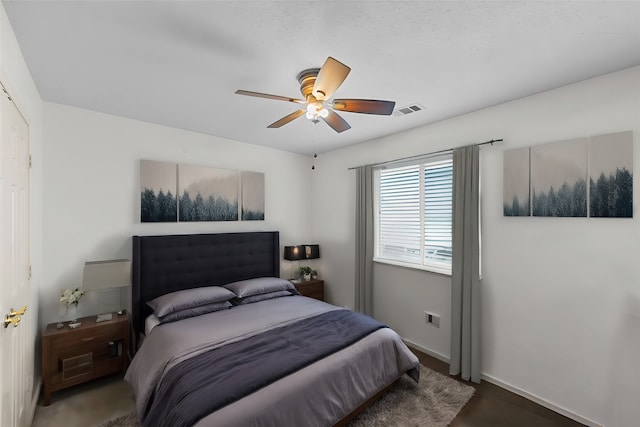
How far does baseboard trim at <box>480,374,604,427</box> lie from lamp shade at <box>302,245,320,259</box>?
8.31 ft

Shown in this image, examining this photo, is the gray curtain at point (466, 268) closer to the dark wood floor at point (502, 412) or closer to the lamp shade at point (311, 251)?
the dark wood floor at point (502, 412)

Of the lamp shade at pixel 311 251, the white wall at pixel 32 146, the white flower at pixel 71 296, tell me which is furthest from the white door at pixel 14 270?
the lamp shade at pixel 311 251

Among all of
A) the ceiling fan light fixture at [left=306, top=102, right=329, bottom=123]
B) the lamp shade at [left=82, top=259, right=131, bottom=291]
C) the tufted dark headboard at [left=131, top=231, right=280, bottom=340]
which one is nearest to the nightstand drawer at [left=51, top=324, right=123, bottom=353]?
the tufted dark headboard at [left=131, top=231, right=280, bottom=340]

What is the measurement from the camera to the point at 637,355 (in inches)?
77.0

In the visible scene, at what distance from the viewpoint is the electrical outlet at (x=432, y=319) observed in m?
3.15

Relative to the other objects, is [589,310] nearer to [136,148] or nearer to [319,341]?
[319,341]

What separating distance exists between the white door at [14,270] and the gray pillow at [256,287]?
66.5 inches

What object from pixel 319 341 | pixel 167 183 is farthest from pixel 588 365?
pixel 167 183

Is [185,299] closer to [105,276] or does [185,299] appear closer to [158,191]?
[105,276]

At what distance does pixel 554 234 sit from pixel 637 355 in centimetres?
95

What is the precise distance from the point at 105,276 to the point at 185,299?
0.74 meters

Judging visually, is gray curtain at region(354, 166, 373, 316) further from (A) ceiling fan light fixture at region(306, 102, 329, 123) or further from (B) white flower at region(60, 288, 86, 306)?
(B) white flower at region(60, 288, 86, 306)

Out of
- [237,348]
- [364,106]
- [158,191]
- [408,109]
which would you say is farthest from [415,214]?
[158,191]

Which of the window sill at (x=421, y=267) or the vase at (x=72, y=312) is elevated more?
the window sill at (x=421, y=267)
